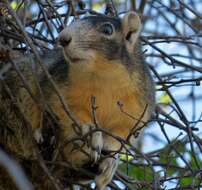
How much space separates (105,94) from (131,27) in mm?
385

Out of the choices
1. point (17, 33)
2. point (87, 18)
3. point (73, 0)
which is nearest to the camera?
point (87, 18)

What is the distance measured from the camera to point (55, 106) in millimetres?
2738

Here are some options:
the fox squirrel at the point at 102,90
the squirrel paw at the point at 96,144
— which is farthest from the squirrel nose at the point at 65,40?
the squirrel paw at the point at 96,144

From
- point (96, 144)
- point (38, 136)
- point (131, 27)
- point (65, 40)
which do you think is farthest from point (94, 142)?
point (131, 27)

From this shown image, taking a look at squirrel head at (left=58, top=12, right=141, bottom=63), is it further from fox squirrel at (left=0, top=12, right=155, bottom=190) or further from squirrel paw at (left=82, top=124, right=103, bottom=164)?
squirrel paw at (left=82, top=124, right=103, bottom=164)

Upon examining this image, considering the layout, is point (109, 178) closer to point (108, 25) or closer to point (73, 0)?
point (108, 25)

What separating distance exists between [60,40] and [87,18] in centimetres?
38

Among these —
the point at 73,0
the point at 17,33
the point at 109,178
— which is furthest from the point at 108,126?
the point at 73,0

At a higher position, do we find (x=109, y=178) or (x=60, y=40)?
(x=60, y=40)

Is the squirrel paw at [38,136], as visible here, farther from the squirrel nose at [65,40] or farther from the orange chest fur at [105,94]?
the squirrel nose at [65,40]

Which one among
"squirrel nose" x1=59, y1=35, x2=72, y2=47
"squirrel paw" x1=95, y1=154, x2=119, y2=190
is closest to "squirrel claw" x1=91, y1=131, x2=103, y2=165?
"squirrel paw" x1=95, y1=154, x2=119, y2=190

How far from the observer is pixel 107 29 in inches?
107

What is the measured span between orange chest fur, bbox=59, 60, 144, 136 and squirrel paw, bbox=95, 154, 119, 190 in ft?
0.59

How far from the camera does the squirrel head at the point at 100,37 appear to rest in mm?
2406
